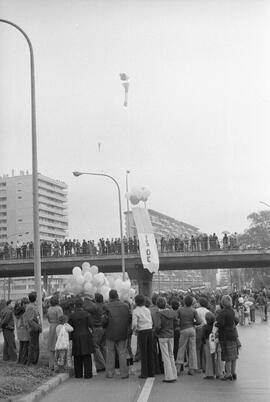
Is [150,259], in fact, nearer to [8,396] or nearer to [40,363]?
[40,363]

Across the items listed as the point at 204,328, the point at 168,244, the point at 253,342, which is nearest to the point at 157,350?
the point at 204,328

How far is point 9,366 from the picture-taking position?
1255 cm

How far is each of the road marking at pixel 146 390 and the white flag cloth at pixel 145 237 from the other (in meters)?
10.3

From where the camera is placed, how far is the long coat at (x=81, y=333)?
11.8 m

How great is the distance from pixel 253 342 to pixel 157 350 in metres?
8.32

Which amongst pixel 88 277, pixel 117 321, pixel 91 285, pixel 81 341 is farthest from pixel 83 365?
pixel 88 277

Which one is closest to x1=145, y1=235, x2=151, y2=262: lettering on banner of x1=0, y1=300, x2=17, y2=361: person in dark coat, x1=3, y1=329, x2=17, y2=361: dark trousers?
x1=0, y1=300, x2=17, y2=361: person in dark coat

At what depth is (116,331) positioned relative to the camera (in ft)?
38.9

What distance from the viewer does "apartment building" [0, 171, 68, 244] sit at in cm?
10881

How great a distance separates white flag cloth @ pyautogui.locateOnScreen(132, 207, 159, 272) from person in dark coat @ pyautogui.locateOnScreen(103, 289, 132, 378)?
9803mm

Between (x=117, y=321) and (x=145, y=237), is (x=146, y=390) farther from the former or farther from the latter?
(x=145, y=237)

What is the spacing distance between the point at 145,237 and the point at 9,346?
8.72 metres

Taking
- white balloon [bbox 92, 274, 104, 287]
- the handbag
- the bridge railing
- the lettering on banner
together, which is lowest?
the handbag

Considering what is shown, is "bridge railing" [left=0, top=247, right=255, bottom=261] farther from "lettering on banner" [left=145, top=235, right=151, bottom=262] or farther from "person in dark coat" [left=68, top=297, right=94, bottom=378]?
"person in dark coat" [left=68, top=297, right=94, bottom=378]
